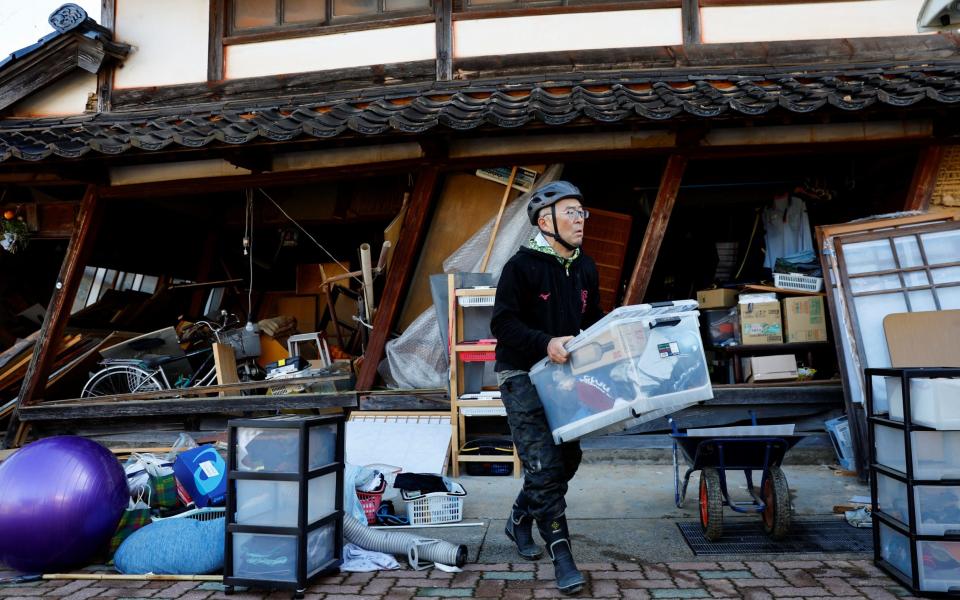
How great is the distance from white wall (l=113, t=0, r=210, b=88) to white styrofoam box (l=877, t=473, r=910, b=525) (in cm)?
809

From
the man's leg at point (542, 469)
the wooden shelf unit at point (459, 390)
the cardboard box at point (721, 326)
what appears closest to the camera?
the man's leg at point (542, 469)

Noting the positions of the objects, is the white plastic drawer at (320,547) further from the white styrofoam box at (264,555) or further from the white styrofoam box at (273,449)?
the white styrofoam box at (273,449)

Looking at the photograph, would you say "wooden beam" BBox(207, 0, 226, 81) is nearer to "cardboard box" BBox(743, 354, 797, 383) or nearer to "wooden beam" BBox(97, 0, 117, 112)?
"wooden beam" BBox(97, 0, 117, 112)

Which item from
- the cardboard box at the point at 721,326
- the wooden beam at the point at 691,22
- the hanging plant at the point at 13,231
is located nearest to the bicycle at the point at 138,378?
the hanging plant at the point at 13,231

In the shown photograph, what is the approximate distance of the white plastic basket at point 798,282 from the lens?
23.0 feet

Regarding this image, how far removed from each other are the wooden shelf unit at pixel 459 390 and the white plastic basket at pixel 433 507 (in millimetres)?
1354

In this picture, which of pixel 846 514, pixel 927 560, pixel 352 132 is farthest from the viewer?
pixel 352 132

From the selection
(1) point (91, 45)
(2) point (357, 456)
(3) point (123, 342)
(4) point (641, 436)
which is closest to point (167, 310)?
(3) point (123, 342)

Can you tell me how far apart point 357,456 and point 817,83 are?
5531mm

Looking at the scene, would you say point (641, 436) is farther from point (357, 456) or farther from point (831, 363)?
point (357, 456)

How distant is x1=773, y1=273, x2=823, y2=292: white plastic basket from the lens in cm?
701

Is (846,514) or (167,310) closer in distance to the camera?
(846,514)

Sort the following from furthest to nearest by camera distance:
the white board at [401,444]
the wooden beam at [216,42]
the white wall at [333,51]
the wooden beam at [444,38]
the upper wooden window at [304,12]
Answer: the wooden beam at [216,42]
the upper wooden window at [304,12]
the white wall at [333,51]
the wooden beam at [444,38]
the white board at [401,444]

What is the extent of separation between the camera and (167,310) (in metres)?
10.1
